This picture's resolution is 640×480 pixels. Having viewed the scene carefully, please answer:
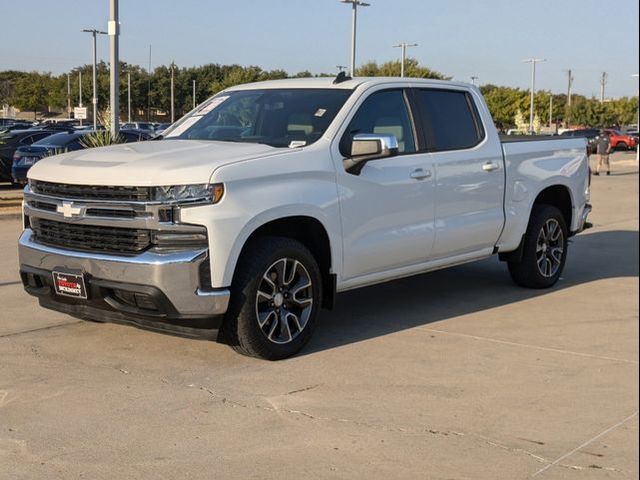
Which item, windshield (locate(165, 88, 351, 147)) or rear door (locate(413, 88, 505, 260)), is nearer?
windshield (locate(165, 88, 351, 147))

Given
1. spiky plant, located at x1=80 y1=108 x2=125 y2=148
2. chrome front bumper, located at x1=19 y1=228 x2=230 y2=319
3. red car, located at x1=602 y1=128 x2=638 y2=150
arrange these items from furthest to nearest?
red car, located at x1=602 y1=128 x2=638 y2=150 < spiky plant, located at x1=80 y1=108 x2=125 y2=148 < chrome front bumper, located at x1=19 y1=228 x2=230 y2=319

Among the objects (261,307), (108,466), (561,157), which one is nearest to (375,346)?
(261,307)

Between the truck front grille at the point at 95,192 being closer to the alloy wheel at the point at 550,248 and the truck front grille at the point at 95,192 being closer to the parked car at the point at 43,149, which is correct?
the alloy wheel at the point at 550,248

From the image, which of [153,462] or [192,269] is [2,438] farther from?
[192,269]

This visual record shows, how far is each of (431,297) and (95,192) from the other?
3734 mm

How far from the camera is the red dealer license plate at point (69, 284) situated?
5539 millimetres

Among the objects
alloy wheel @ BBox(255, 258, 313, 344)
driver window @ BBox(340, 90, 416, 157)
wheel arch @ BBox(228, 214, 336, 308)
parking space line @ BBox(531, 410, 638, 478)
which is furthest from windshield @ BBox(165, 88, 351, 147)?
parking space line @ BBox(531, 410, 638, 478)

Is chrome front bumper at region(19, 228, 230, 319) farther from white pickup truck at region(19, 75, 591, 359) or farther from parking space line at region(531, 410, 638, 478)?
parking space line at region(531, 410, 638, 478)

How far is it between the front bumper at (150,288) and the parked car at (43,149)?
14.0 meters

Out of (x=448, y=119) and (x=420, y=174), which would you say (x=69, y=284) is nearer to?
(x=420, y=174)

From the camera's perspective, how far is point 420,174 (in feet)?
22.1

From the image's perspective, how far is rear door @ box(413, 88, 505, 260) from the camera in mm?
6988

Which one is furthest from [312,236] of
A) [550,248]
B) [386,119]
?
[550,248]

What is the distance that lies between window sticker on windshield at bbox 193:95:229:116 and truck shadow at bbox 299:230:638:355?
204 cm
